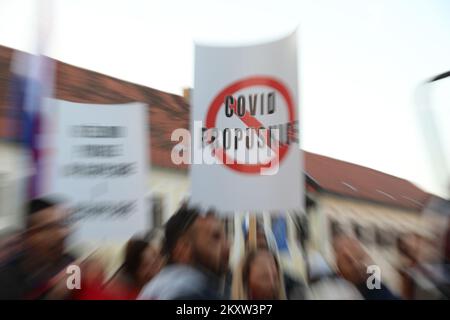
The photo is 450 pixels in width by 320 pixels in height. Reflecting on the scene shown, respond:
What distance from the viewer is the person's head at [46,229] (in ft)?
5.75

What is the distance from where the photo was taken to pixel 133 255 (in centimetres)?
177

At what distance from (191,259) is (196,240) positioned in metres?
0.07

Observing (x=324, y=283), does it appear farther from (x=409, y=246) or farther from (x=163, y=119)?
(x=163, y=119)

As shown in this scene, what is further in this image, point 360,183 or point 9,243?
point 360,183

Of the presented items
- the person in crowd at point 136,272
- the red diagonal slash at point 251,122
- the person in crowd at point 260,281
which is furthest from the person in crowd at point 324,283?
the person in crowd at point 136,272

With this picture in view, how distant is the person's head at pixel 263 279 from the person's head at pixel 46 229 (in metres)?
0.68

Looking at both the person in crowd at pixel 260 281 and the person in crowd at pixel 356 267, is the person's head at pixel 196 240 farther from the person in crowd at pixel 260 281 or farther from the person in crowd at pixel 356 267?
the person in crowd at pixel 356 267

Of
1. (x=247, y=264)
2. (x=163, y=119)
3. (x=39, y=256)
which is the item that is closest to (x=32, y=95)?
(x=163, y=119)

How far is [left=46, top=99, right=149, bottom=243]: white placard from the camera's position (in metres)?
1.78

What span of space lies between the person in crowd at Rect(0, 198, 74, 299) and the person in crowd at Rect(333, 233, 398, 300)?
100 cm

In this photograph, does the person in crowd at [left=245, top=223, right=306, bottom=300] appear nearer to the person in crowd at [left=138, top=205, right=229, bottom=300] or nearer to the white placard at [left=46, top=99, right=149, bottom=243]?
the person in crowd at [left=138, top=205, right=229, bottom=300]

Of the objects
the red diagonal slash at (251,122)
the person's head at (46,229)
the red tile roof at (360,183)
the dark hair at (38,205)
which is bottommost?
the person's head at (46,229)
